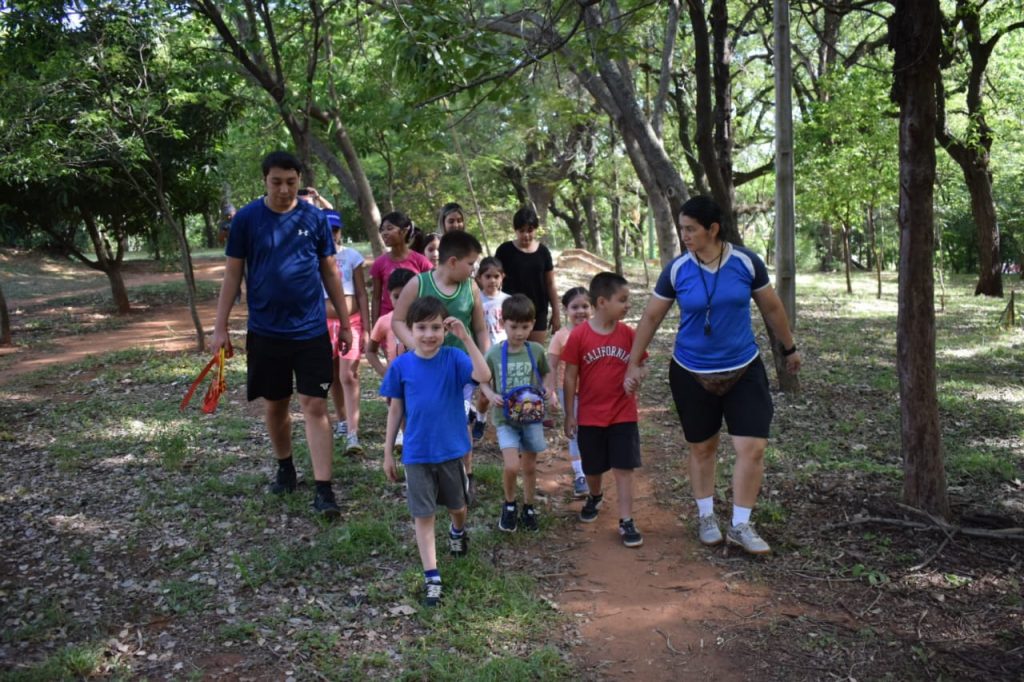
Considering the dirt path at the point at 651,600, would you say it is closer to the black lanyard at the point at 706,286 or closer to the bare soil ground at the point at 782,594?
the bare soil ground at the point at 782,594

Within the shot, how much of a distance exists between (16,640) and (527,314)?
3.05 metres

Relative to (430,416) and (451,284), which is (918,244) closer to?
(451,284)

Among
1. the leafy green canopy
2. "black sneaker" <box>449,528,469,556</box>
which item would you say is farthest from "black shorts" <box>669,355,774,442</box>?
the leafy green canopy

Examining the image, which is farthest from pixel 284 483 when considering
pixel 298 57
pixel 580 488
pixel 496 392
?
pixel 298 57

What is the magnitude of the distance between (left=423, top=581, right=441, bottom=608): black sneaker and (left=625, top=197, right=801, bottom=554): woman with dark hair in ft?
5.03

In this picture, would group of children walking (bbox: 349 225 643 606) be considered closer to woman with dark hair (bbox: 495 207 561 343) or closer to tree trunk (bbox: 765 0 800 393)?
woman with dark hair (bbox: 495 207 561 343)

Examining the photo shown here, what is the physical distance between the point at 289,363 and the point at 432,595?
1.74 meters

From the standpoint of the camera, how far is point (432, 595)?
13.3ft

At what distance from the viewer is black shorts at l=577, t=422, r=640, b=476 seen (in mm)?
4703

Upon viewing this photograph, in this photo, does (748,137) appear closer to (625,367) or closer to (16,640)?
(625,367)

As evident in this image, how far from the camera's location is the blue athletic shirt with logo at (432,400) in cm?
407

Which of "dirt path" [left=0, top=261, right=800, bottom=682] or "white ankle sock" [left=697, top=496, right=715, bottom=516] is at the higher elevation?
"white ankle sock" [left=697, top=496, right=715, bottom=516]

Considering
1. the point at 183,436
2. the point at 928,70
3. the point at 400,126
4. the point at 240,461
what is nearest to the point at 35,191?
the point at 183,436

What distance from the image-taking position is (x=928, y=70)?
455 cm
